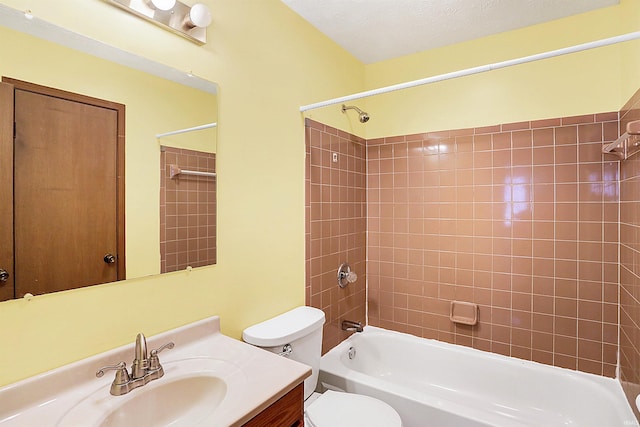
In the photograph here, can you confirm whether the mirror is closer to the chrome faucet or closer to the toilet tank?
the chrome faucet

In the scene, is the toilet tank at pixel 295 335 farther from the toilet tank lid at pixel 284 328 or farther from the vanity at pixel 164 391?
the vanity at pixel 164 391

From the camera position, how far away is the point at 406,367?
237 cm

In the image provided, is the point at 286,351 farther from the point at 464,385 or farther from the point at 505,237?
the point at 505,237

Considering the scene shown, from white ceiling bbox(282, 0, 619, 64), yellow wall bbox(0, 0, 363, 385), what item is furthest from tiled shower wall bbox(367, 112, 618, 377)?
yellow wall bbox(0, 0, 363, 385)

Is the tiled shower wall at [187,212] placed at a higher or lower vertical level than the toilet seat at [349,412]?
higher

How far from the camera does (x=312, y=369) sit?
1596 mm

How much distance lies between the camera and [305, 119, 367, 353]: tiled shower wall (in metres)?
2.05

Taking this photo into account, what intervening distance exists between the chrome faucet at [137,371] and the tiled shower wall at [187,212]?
30 centimetres

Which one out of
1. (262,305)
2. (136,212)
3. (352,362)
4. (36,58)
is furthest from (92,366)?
(352,362)

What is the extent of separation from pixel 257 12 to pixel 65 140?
3.66 feet

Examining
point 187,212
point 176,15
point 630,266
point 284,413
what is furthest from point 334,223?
point 630,266

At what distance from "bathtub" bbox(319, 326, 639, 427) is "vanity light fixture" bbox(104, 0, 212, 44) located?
1.87 m

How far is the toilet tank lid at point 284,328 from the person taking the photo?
1.49 metres

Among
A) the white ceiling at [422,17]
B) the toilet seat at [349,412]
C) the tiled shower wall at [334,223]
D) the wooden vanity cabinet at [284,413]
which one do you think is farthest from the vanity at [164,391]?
the white ceiling at [422,17]
